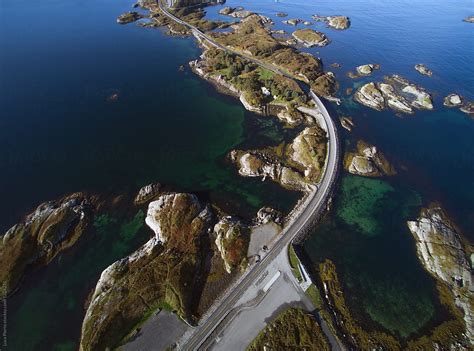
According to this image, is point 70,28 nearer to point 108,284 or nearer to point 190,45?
point 190,45

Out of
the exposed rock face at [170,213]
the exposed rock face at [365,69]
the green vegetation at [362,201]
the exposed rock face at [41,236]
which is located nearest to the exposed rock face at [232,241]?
the exposed rock face at [170,213]

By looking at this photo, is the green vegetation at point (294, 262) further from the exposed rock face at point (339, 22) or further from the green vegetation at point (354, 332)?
the exposed rock face at point (339, 22)

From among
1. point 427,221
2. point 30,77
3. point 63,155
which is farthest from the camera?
point 30,77

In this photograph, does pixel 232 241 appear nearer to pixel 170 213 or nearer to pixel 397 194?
pixel 170 213

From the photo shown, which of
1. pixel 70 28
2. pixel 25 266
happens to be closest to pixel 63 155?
pixel 25 266

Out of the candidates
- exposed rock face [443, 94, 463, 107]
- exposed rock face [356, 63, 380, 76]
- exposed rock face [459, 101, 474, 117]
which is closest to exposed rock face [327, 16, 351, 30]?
exposed rock face [356, 63, 380, 76]

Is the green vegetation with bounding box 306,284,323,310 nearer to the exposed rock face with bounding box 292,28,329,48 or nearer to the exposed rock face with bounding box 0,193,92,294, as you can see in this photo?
the exposed rock face with bounding box 0,193,92,294

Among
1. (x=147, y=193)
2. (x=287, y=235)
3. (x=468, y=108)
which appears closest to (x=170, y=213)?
(x=147, y=193)
